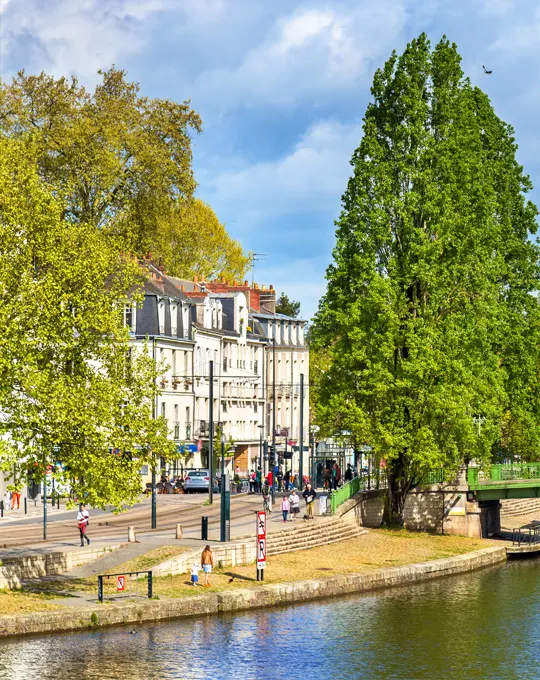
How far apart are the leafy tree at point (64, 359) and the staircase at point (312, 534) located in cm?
1532

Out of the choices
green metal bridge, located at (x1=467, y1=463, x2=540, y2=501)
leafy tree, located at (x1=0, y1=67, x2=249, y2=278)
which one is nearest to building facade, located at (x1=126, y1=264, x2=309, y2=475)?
leafy tree, located at (x1=0, y1=67, x2=249, y2=278)

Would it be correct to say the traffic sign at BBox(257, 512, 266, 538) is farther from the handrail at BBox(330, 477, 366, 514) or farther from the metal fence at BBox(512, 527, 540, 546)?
the metal fence at BBox(512, 527, 540, 546)

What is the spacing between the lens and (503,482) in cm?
7156

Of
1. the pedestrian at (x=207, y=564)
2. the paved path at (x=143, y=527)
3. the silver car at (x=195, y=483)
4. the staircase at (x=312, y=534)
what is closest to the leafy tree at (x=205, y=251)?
the silver car at (x=195, y=483)

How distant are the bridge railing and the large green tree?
2.20 metres

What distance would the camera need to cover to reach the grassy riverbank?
140ft

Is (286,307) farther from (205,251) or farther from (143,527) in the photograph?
(143,527)

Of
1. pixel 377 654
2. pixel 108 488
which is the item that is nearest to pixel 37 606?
pixel 108 488

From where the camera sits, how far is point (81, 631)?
3969 cm

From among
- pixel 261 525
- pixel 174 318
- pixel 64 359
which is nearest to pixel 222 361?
pixel 174 318

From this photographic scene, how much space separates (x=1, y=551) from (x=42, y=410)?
1025cm

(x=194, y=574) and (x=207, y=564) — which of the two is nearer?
(x=194, y=574)

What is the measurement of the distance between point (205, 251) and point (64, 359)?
78.6 meters

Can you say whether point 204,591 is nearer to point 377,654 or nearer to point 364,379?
point 377,654
